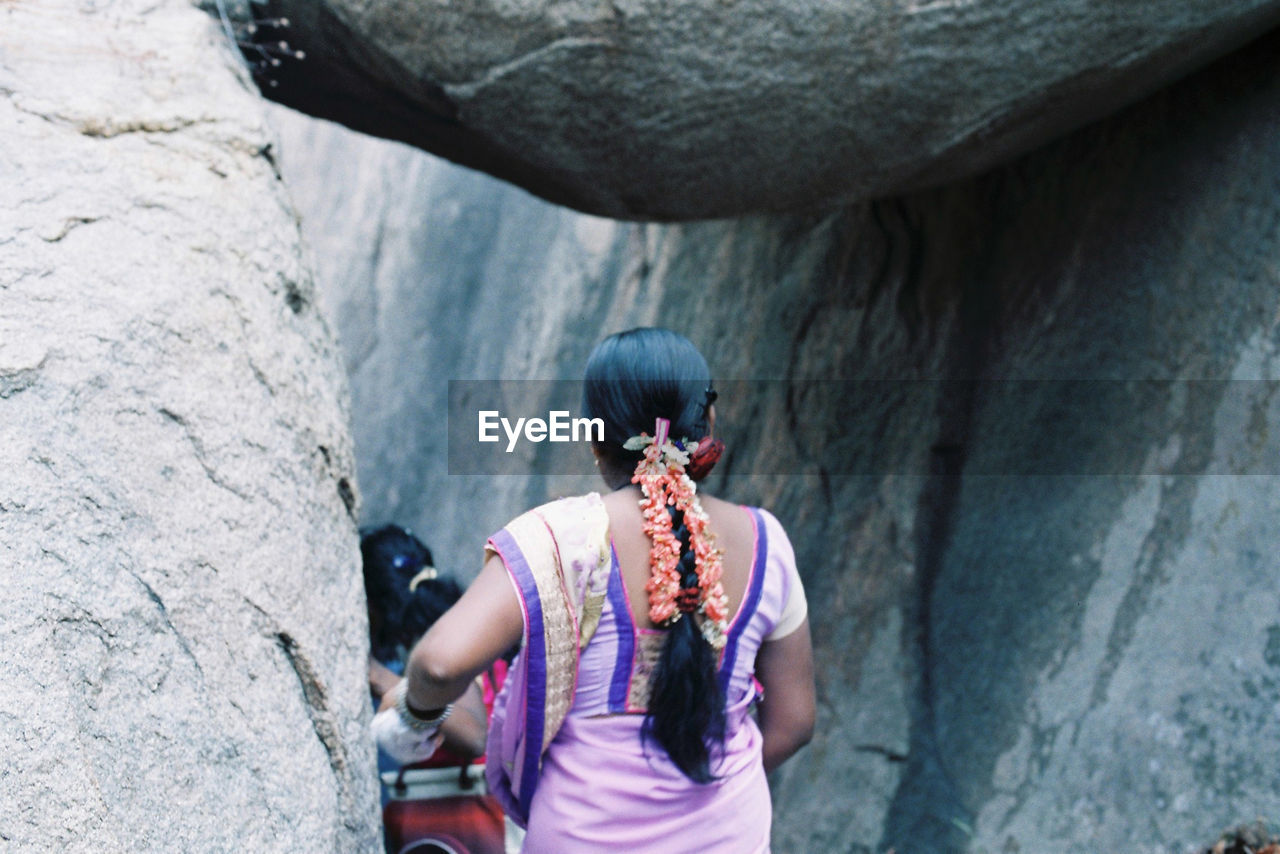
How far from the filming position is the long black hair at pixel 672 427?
5.54 ft

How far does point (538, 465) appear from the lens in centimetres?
486

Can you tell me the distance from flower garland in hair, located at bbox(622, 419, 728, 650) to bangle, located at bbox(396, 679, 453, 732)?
1.20 feet

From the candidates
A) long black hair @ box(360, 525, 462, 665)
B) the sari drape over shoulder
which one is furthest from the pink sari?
long black hair @ box(360, 525, 462, 665)

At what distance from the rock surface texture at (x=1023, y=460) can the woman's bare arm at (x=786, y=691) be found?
1.23 meters

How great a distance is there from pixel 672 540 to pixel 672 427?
0.57 feet

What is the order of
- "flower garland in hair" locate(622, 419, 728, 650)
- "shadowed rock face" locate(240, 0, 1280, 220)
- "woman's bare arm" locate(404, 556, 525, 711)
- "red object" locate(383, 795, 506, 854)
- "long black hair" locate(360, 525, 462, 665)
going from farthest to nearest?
"shadowed rock face" locate(240, 0, 1280, 220)
"long black hair" locate(360, 525, 462, 665)
"red object" locate(383, 795, 506, 854)
"flower garland in hair" locate(622, 419, 728, 650)
"woman's bare arm" locate(404, 556, 525, 711)

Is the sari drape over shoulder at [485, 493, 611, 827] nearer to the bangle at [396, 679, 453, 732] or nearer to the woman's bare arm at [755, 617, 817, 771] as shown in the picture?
the bangle at [396, 679, 453, 732]

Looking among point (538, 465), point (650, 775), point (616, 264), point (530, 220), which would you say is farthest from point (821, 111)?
point (530, 220)

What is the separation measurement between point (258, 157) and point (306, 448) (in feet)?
2.22

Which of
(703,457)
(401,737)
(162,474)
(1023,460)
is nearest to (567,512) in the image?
(703,457)

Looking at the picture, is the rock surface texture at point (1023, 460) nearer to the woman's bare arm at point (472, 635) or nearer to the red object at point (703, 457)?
the red object at point (703, 457)

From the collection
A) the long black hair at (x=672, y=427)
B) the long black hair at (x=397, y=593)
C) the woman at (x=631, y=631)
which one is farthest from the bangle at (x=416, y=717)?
the long black hair at (x=397, y=593)

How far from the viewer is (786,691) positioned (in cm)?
190

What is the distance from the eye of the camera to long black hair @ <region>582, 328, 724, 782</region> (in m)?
1.69
